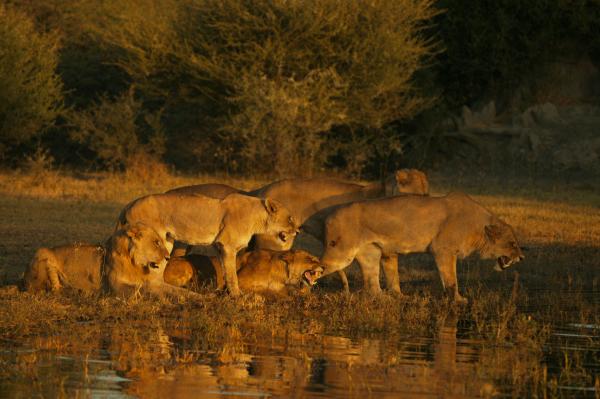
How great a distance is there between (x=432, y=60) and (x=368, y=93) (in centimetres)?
522

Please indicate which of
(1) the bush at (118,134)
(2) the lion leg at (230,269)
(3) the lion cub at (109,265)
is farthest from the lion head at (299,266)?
(1) the bush at (118,134)

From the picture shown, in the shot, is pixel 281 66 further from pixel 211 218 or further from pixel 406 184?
pixel 211 218

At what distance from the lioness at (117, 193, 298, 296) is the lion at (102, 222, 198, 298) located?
43 centimetres

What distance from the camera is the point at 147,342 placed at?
8.76 m

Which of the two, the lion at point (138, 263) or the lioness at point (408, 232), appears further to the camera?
the lioness at point (408, 232)

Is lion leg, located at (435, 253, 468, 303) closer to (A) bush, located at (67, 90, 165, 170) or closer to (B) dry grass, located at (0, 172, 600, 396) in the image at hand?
(B) dry grass, located at (0, 172, 600, 396)

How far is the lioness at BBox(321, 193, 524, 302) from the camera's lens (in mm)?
11531

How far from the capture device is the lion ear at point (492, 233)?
11875 millimetres

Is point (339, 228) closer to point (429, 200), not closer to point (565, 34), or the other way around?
point (429, 200)

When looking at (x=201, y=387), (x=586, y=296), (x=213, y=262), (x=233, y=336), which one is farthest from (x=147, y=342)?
(x=586, y=296)

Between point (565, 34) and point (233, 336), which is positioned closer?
point (233, 336)

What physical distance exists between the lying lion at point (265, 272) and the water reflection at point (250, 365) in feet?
6.26

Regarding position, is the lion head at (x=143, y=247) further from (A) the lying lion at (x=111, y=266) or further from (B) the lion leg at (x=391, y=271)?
(B) the lion leg at (x=391, y=271)

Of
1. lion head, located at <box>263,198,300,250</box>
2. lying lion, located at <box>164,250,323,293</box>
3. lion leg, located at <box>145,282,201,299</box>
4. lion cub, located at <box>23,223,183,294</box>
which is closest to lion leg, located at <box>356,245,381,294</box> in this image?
lying lion, located at <box>164,250,323,293</box>
